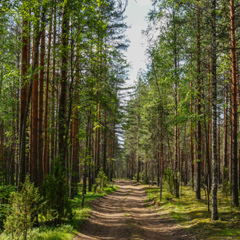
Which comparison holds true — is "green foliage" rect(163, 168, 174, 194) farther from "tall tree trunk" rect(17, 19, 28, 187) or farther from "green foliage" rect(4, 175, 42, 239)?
"green foliage" rect(4, 175, 42, 239)

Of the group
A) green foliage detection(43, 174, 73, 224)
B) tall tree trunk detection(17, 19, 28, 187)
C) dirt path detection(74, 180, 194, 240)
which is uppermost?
tall tree trunk detection(17, 19, 28, 187)

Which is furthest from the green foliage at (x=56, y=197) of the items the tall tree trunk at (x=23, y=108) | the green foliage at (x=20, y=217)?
the green foliage at (x=20, y=217)

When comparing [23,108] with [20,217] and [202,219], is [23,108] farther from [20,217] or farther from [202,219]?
[202,219]

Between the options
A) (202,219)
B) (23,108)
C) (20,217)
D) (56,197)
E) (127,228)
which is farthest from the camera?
(202,219)

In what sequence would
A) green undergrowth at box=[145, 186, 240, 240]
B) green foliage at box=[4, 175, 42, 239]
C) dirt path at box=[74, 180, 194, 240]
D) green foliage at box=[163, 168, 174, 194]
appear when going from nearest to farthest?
1. green foliage at box=[4, 175, 42, 239]
2. green undergrowth at box=[145, 186, 240, 240]
3. dirt path at box=[74, 180, 194, 240]
4. green foliage at box=[163, 168, 174, 194]

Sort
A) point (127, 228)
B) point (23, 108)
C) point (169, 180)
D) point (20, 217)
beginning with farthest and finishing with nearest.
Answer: point (169, 180) → point (127, 228) → point (23, 108) → point (20, 217)

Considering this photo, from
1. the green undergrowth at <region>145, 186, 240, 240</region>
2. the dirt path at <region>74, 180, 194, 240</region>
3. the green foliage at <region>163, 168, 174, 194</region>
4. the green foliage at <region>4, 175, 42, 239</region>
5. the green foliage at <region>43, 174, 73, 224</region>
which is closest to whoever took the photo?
the green foliage at <region>4, 175, 42, 239</region>

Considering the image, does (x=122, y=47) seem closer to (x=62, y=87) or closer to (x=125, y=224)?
(x=62, y=87)

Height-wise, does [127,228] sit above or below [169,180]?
below

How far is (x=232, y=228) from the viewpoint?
8.13m

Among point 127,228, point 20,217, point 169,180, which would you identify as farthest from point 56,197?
point 169,180

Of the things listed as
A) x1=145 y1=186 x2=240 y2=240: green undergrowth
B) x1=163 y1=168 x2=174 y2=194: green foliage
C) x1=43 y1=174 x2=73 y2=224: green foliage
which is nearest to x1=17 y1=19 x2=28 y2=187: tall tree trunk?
x1=43 y1=174 x2=73 y2=224: green foliage

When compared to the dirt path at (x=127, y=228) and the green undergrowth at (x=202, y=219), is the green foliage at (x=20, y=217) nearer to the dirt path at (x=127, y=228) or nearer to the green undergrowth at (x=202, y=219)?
the dirt path at (x=127, y=228)

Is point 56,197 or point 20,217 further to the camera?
point 56,197
